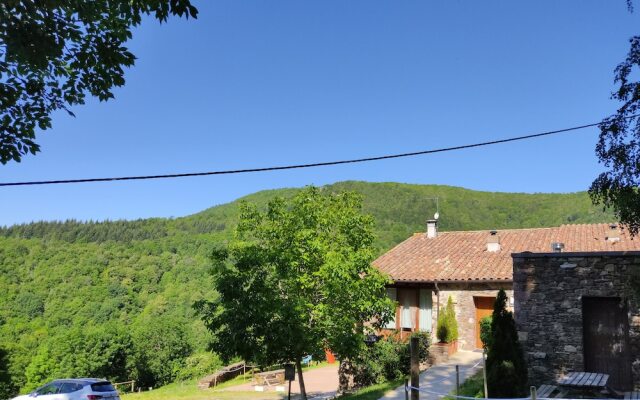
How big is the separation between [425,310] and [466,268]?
2505mm

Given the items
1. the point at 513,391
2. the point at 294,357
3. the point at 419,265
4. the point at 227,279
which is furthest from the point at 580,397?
the point at 419,265

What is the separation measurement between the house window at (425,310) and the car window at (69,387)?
1334 centimetres

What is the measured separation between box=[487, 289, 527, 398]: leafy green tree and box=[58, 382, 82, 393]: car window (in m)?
10.4

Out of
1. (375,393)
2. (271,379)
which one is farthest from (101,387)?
Result: (271,379)

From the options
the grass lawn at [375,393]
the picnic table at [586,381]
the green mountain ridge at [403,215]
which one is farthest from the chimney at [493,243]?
the green mountain ridge at [403,215]

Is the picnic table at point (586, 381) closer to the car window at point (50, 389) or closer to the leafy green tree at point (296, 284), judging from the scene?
the leafy green tree at point (296, 284)

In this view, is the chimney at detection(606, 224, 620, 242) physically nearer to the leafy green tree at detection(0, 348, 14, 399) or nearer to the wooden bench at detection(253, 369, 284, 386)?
the wooden bench at detection(253, 369, 284, 386)

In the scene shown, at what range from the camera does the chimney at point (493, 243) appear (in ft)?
73.7

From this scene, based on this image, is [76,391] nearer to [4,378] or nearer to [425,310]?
[425,310]

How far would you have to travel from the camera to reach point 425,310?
839 inches

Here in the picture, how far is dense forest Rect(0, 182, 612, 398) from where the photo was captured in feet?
132

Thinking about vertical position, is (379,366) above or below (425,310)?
below

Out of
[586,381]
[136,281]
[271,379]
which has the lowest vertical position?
[271,379]

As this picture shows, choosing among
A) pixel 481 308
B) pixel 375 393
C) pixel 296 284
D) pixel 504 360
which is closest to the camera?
pixel 504 360
